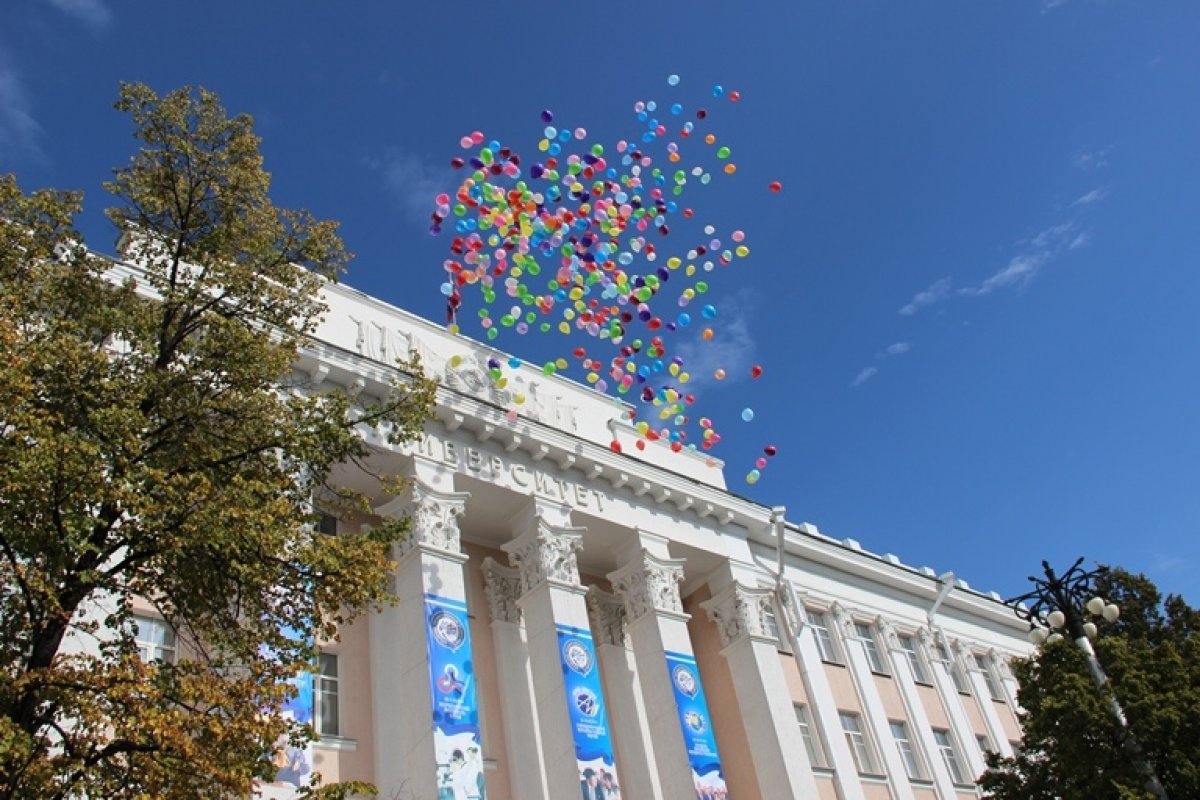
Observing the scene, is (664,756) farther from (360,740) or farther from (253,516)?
(253,516)

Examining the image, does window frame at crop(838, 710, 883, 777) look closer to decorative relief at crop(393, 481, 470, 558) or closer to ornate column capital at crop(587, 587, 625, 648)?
ornate column capital at crop(587, 587, 625, 648)

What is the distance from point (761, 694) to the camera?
24344mm

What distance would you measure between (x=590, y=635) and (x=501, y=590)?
248 centimetres

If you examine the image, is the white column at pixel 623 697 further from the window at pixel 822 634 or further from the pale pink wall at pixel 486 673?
the window at pixel 822 634

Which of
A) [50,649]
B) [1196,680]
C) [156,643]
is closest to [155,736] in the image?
[50,649]

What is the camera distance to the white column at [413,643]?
17020 millimetres

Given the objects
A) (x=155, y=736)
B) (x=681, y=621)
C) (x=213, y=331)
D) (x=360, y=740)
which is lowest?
(x=155, y=736)

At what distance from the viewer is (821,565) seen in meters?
31.0

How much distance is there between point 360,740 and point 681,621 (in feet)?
28.2

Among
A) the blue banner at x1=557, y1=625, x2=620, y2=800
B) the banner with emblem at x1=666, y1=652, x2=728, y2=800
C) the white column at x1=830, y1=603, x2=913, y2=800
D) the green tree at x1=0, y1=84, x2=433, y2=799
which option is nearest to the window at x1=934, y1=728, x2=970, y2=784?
the white column at x1=830, y1=603, x2=913, y2=800

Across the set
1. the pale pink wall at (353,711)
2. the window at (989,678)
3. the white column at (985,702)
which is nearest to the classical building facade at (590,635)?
the pale pink wall at (353,711)

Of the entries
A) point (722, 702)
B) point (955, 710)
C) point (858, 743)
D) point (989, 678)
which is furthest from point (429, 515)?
point (989, 678)

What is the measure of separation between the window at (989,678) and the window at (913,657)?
3.18m

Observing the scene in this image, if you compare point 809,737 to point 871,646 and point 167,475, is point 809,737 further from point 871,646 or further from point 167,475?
point 167,475
